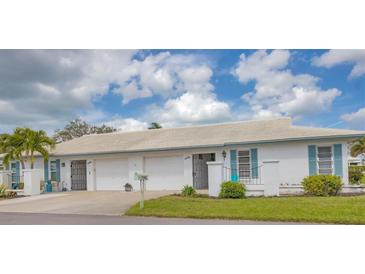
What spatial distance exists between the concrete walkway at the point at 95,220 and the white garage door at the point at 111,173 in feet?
29.9

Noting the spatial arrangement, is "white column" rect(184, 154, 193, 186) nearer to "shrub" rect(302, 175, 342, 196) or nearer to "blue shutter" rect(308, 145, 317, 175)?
"blue shutter" rect(308, 145, 317, 175)

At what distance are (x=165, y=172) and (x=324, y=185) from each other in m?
8.75

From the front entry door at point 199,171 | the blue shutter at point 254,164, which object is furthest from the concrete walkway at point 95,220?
the front entry door at point 199,171

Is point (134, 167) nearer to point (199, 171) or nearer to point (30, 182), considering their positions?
point (199, 171)

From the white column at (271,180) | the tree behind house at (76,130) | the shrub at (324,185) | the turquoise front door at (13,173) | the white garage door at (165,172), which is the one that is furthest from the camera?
the tree behind house at (76,130)

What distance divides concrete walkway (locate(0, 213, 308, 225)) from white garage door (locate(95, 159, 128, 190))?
29.9 feet

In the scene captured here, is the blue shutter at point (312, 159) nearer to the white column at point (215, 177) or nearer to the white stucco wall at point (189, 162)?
the white stucco wall at point (189, 162)

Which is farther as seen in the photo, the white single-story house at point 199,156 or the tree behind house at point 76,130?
the tree behind house at point 76,130

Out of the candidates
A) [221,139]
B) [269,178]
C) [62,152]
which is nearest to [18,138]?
[62,152]

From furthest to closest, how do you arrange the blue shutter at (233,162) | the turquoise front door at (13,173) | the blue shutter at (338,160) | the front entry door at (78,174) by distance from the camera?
1. the turquoise front door at (13,173)
2. the front entry door at (78,174)
3. the blue shutter at (233,162)
4. the blue shutter at (338,160)

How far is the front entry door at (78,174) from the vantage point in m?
22.4

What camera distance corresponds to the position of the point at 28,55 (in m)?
13.2

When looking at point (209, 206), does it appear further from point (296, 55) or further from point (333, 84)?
point (333, 84)

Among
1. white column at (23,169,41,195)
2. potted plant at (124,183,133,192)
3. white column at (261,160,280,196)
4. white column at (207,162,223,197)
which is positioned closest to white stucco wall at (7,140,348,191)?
Answer: potted plant at (124,183,133,192)
